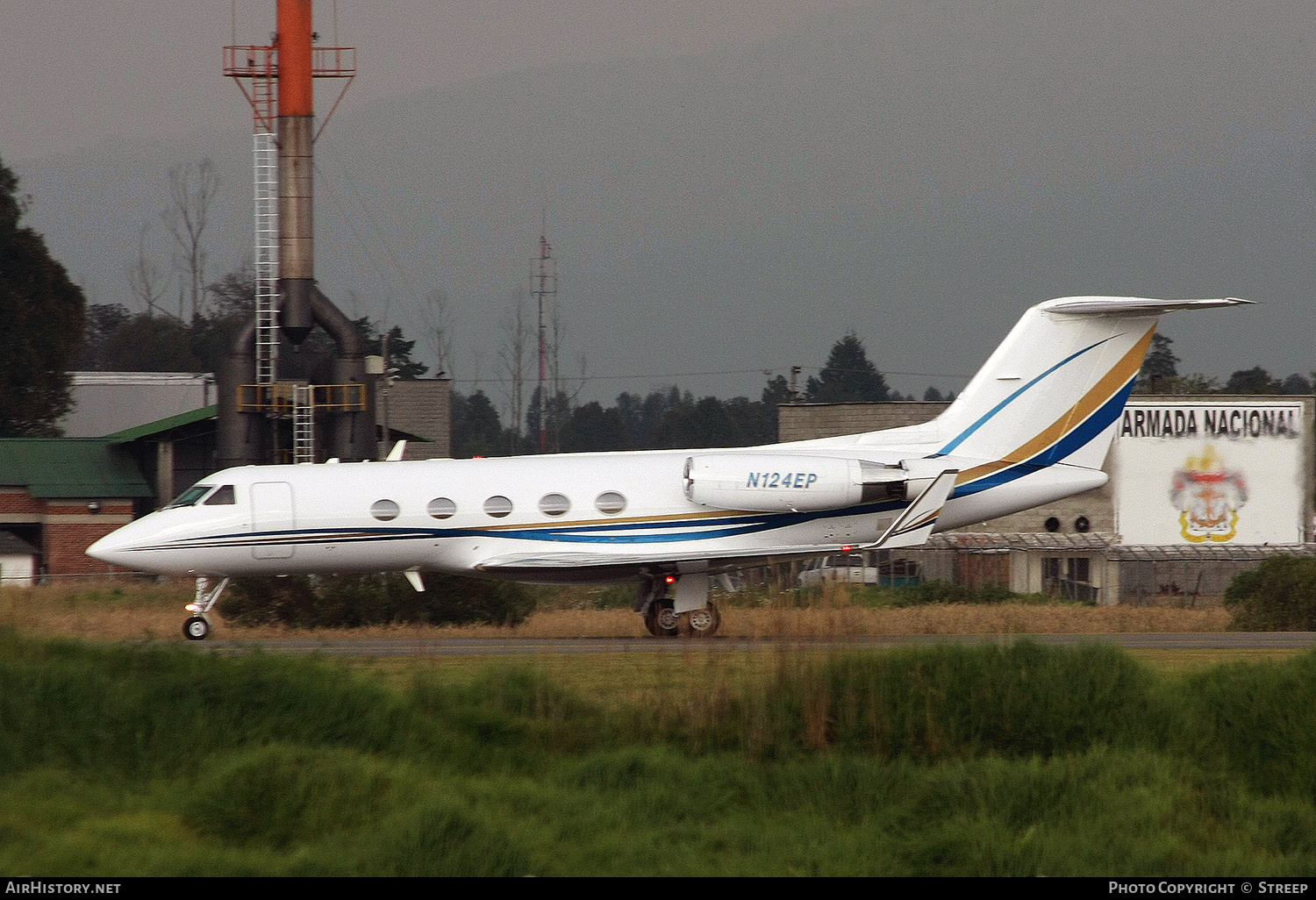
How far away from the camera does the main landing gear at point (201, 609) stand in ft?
68.0

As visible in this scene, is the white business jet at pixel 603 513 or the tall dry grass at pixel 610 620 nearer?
the white business jet at pixel 603 513

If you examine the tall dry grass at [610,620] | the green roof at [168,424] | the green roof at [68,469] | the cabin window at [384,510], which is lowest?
the tall dry grass at [610,620]

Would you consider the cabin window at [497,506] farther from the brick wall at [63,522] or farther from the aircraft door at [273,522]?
the brick wall at [63,522]

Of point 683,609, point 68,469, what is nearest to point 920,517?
point 683,609

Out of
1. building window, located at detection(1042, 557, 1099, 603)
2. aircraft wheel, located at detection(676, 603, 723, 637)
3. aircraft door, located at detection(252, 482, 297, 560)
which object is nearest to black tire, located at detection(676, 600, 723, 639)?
aircraft wheel, located at detection(676, 603, 723, 637)

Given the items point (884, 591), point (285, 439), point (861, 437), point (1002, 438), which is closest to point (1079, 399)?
point (1002, 438)

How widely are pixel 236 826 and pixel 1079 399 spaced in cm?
1566

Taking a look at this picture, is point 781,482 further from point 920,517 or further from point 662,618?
point 662,618

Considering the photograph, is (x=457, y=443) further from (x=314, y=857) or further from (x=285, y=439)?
(x=314, y=857)

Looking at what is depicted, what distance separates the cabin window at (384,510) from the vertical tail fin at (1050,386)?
8.47 metres

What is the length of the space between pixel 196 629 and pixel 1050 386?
13.5 metres

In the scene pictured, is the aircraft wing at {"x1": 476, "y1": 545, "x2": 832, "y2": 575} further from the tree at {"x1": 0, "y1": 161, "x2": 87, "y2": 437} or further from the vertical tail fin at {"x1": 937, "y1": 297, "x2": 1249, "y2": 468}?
the tree at {"x1": 0, "y1": 161, "x2": 87, "y2": 437}

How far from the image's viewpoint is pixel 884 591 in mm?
33781

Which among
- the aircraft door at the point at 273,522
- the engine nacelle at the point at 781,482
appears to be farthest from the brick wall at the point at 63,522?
the engine nacelle at the point at 781,482
